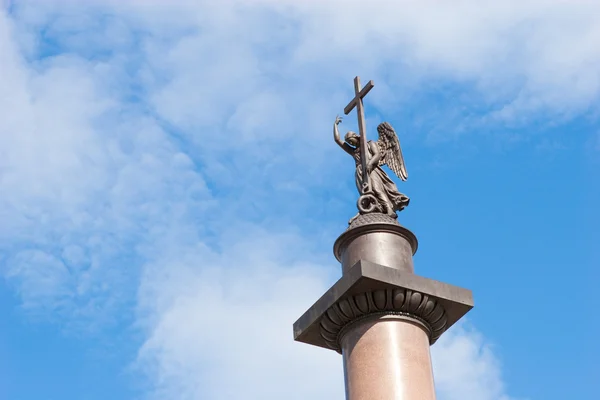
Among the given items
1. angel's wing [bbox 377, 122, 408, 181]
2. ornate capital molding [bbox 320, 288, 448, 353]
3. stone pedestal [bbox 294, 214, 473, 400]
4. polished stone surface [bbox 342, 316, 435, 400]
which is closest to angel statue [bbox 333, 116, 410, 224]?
angel's wing [bbox 377, 122, 408, 181]

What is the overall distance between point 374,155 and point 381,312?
9.35ft

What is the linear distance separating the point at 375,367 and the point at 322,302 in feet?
3.82

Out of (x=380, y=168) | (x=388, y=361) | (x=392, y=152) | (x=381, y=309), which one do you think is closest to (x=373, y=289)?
(x=381, y=309)

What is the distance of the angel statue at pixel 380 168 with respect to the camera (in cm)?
1256

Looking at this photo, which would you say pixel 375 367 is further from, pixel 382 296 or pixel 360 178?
pixel 360 178

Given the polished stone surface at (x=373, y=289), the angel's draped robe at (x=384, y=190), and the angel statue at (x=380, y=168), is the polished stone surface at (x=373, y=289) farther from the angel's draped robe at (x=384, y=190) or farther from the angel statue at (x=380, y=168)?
the angel's draped robe at (x=384, y=190)

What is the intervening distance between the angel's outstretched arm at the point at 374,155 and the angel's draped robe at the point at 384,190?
0.05 meters

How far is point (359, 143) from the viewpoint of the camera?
13430mm

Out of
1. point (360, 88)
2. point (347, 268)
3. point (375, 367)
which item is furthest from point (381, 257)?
point (360, 88)

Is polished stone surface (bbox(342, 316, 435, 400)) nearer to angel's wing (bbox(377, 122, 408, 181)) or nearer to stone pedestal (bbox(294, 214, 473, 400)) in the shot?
stone pedestal (bbox(294, 214, 473, 400))

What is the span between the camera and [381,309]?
11172mm

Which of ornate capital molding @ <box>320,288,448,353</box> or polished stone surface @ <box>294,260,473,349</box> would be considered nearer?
polished stone surface @ <box>294,260,473,349</box>

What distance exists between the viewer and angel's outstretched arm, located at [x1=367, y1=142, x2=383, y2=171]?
513 inches

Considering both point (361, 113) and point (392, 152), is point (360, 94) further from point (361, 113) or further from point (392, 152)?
point (392, 152)
